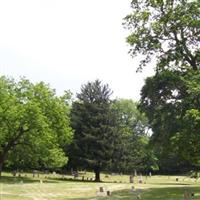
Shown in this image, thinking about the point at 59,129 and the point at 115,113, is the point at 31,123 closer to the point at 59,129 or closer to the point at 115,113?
the point at 59,129

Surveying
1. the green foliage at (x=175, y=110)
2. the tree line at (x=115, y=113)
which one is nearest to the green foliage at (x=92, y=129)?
the tree line at (x=115, y=113)

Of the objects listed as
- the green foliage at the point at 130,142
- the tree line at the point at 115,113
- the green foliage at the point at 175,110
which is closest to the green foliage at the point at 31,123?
the tree line at the point at 115,113

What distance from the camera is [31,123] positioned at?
200ft

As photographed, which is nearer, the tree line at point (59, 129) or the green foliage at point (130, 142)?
the tree line at point (59, 129)

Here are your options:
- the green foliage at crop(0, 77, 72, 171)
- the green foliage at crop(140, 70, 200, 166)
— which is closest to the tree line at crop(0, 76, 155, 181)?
the green foliage at crop(0, 77, 72, 171)

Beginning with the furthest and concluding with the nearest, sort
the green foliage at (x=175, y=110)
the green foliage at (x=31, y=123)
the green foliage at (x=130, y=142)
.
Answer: the green foliage at (x=130, y=142) → the green foliage at (x=31, y=123) → the green foliage at (x=175, y=110)

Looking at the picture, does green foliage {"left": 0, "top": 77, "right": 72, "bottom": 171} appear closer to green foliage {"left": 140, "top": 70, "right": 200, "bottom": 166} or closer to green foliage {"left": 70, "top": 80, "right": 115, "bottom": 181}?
green foliage {"left": 70, "top": 80, "right": 115, "bottom": 181}

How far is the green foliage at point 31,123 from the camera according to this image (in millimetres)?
60688

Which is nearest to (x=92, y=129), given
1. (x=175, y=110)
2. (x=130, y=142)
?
(x=130, y=142)

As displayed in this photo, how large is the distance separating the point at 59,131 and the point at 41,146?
362 cm

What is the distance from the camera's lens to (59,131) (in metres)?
64.6

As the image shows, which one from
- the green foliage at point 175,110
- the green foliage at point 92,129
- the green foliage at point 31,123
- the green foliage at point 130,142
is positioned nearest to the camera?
the green foliage at point 175,110

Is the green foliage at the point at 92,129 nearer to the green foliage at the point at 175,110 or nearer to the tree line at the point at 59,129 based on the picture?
the tree line at the point at 59,129

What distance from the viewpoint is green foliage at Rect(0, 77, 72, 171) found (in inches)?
2389
